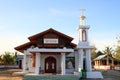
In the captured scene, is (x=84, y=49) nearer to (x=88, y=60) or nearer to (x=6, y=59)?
(x=88, y=60)

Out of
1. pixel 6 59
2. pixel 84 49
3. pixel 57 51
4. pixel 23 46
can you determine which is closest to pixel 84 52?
pixel 84 49

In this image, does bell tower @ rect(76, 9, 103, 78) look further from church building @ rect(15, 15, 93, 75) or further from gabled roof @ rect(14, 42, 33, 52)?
gabled roof @ rect(14, 42, 33, 52)

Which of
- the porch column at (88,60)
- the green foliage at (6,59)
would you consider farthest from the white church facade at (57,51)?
the green foliage at (6,59)

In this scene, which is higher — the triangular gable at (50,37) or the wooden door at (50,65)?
the triangular gable at (50,37)

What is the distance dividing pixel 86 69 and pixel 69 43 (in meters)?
4.10

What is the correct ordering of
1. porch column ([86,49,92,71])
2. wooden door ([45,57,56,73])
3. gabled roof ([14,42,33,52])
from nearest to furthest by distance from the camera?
porch column ([86,49,92,71]) → wooden door ([45,57,56,73]) → gabled roof ([14,42,33,52])

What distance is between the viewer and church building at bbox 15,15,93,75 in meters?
29.6

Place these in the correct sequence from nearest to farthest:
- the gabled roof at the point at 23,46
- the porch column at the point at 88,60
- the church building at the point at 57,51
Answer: the church building at the point at 57,51, the porch column at the point at 88,60, the gabled roof at the point at 23,46

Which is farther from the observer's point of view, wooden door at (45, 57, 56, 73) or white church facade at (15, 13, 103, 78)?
wooden door at (45, 57, 56, 73)

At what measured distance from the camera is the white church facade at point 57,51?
97.0 ft

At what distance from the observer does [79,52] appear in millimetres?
30969

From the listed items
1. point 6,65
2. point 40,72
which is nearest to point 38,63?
point 40,72

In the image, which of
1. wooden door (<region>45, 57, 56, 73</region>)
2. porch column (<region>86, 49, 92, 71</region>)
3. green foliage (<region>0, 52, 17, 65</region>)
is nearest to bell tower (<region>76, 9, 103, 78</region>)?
porch column (<region>86, 49, 92, 71</region>)

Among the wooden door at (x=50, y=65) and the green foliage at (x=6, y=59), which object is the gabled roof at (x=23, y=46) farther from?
the green foliage at (x=6, y=59)
